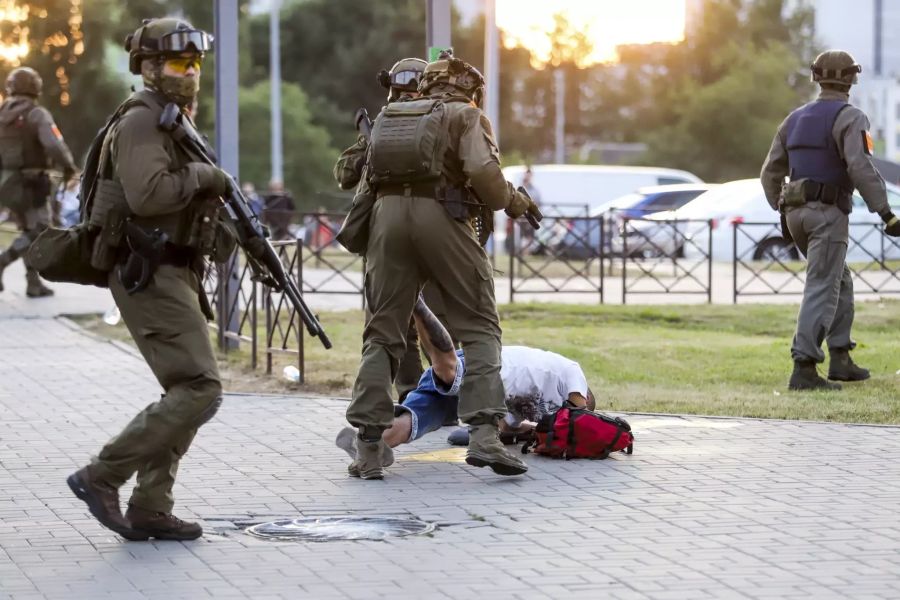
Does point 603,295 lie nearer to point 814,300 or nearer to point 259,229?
point 814,300

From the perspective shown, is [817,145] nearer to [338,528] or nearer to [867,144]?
[867,144]

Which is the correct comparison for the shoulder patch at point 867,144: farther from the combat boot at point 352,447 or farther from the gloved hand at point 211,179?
the gloved hand at point 211,179

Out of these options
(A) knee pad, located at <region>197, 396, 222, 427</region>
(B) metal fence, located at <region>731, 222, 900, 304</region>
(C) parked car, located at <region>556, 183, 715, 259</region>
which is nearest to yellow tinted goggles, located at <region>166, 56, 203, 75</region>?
(A) knee pad, located at <region>197, 396, 222, 427</region>

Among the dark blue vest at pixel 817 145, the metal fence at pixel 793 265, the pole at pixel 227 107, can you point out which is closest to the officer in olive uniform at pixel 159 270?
the dark blue vest at pixel 817 145

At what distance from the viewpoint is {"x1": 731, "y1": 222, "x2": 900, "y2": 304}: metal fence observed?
1870 cm

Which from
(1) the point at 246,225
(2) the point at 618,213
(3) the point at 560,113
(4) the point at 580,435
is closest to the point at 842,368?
(4) the point at 580,435

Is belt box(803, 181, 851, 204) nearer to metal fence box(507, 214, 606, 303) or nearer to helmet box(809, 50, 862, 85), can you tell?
helmet box(809, 50, 862, 85)

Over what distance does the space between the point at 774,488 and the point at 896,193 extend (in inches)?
754

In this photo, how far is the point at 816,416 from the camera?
893 cm

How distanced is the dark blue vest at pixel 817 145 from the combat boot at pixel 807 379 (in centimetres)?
107

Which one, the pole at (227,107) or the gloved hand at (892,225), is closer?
the gloved hand at (892,225)

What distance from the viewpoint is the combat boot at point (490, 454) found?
6.93m

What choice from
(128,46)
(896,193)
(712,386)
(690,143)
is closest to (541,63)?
(690,143)

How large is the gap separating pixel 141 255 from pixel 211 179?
1.17 feet
